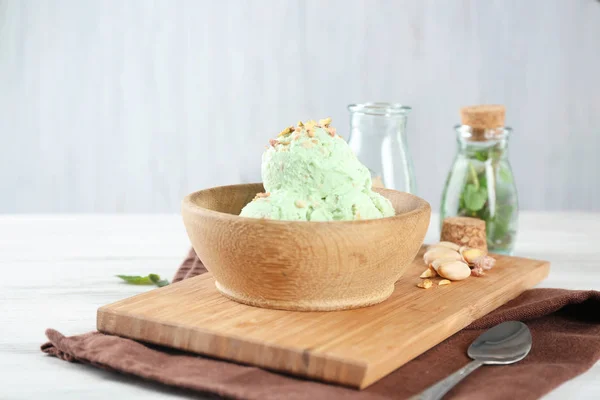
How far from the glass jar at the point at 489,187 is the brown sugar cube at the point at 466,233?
13 centimetres

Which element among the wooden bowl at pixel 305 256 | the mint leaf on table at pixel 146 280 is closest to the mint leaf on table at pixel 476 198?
the wooden bowl at pixel 305 256

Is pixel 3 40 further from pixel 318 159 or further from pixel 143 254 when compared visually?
pixel 318 159

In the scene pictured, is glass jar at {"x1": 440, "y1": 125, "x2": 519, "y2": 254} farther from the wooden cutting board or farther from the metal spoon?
the metal spoon

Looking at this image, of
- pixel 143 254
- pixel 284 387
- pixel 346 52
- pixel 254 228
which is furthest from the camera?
pixel 346 52

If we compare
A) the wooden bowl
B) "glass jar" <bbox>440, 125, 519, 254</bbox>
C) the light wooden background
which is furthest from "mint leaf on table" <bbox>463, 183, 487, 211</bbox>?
the light wooden background

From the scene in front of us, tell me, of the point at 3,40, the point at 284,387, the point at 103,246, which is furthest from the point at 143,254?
the point at 3,40

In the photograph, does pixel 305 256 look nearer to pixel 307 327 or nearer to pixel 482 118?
pixel 307 327

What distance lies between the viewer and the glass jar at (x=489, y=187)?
5.93ft

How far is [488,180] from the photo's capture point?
1.81 meters

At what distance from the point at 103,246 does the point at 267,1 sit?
1.42 metres

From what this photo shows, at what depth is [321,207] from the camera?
1.25m

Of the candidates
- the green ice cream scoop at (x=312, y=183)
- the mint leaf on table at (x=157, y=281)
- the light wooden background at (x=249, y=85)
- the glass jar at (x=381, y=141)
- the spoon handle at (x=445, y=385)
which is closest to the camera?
the spoon handle at (x=445, y=385)

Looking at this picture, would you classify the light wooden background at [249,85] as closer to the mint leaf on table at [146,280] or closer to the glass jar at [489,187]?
the glass jar at [489,187]

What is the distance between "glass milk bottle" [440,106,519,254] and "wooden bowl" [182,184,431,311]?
0.59 meters
